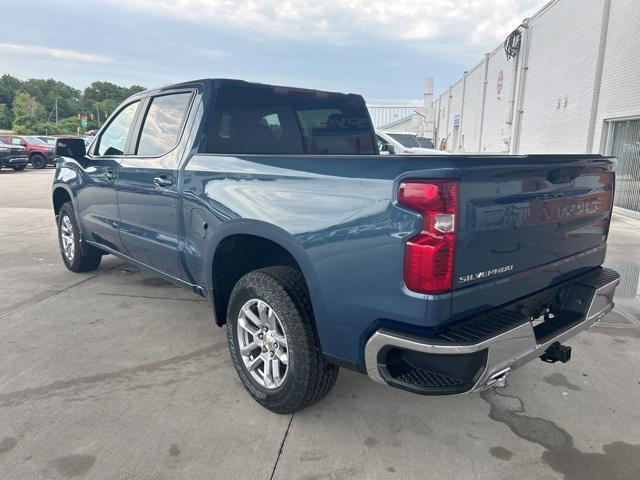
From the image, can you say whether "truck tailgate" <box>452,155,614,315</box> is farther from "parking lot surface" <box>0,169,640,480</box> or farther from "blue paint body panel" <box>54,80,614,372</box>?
"parking lot surface" <box>0,169,640,480</box>

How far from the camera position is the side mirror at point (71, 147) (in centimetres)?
461

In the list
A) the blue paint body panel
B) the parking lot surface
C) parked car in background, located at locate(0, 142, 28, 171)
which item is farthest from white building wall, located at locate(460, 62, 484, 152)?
the blue paint body panel

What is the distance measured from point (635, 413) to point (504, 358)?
1.44 meters

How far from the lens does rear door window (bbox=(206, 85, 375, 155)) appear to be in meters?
3.50


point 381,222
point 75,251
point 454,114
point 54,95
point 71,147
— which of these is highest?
point 54,95

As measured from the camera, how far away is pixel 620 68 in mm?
11773

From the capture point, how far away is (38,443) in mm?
2578

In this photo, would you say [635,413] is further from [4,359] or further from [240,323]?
[4,359]

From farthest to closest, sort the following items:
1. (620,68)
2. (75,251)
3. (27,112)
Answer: (27,112)
(620,68)
(75,251)

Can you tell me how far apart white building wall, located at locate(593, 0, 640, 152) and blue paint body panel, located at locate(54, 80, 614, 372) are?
10.2 metres

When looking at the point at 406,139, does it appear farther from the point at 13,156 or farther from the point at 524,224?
the point at 524,224

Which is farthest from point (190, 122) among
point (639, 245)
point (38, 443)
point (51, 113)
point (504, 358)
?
point (51, 113)

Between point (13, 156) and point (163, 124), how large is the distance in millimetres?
21037

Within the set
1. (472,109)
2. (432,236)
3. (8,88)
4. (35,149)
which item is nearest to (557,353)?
(432,236)
